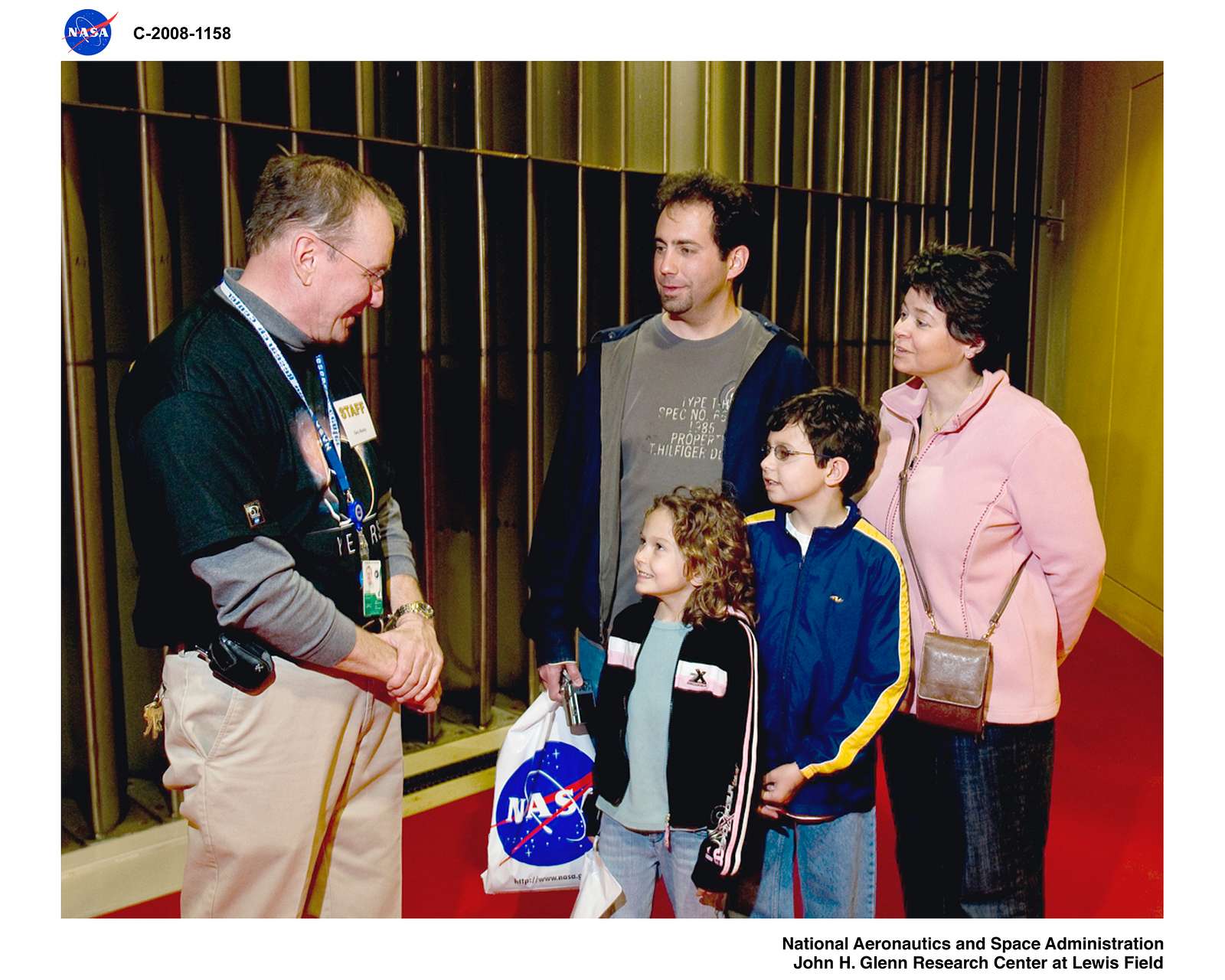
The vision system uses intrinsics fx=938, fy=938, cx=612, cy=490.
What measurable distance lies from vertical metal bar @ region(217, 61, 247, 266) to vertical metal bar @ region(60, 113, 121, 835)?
1.15 feet

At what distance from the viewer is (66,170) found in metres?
2.33

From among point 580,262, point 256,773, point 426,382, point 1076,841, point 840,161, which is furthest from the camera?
point 840,161

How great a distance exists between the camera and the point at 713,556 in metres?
1.76

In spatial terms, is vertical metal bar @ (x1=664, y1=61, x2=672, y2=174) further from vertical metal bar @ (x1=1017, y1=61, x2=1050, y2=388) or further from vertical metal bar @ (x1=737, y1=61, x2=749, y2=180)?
vertical metal bar @ (x1=1017, y1=61, x2=1050, y2=388)

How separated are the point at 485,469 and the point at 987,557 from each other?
1.91 m

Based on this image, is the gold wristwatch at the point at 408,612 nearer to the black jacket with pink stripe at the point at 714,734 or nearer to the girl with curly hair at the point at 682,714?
the girl with curly hair at the point at 682,714

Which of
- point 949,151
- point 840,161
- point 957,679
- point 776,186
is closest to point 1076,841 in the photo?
point 957,679

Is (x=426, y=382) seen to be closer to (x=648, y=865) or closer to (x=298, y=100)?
(x=298, y=100)

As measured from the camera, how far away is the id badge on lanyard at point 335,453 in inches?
63.6

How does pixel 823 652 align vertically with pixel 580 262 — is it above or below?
below

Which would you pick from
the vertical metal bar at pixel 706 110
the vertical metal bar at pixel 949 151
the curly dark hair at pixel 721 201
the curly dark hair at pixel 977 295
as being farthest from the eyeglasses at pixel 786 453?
the vertical metal bar at pixel 949 151

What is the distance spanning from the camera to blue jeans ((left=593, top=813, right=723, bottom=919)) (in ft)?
5.83
